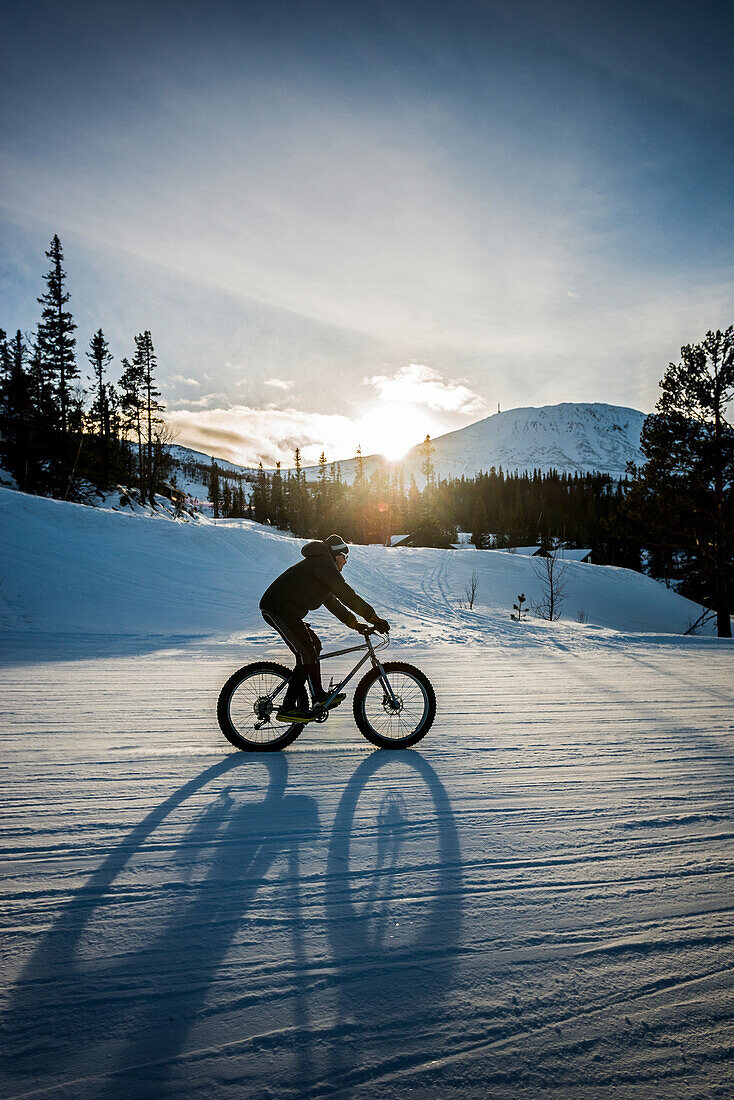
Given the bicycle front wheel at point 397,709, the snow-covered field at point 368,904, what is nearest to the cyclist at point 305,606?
the bicycle front wheel at point 397,709

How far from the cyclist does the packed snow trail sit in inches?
26.9

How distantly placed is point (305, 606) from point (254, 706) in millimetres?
1221

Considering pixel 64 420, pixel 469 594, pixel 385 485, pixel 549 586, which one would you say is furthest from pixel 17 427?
pixel 385 485

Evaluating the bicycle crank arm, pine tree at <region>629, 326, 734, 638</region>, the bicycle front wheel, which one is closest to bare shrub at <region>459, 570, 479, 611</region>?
pine tree at <region>629, 326, 734, 638</region>

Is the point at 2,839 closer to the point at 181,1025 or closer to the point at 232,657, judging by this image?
the point at 181,1025

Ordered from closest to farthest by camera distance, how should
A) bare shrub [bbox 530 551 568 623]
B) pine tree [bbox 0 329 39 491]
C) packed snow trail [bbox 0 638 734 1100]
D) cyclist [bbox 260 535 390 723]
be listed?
1. packed snow trail [bbox 0 638 734 1100]
2. cyclist [bbox 260 535 390 723]
3. bare shrub [bbox 530 551 568 623]
4. pine tree [bbox 0 329 39 491]

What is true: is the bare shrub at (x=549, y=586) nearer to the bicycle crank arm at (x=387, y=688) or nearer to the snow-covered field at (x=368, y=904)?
the snow-covered field at (x=368, y=904)

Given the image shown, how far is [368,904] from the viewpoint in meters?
2.97

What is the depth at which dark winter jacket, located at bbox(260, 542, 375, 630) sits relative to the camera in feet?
17.6

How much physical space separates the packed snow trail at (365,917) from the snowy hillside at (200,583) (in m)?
9.84

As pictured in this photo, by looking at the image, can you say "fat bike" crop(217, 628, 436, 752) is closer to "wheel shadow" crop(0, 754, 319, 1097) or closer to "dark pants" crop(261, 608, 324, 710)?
"dark pants" crop(261, 608, 324, 710)

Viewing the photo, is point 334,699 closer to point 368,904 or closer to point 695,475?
point 368,904

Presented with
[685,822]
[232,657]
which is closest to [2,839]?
[685,822]

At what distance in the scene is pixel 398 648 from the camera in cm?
1275
